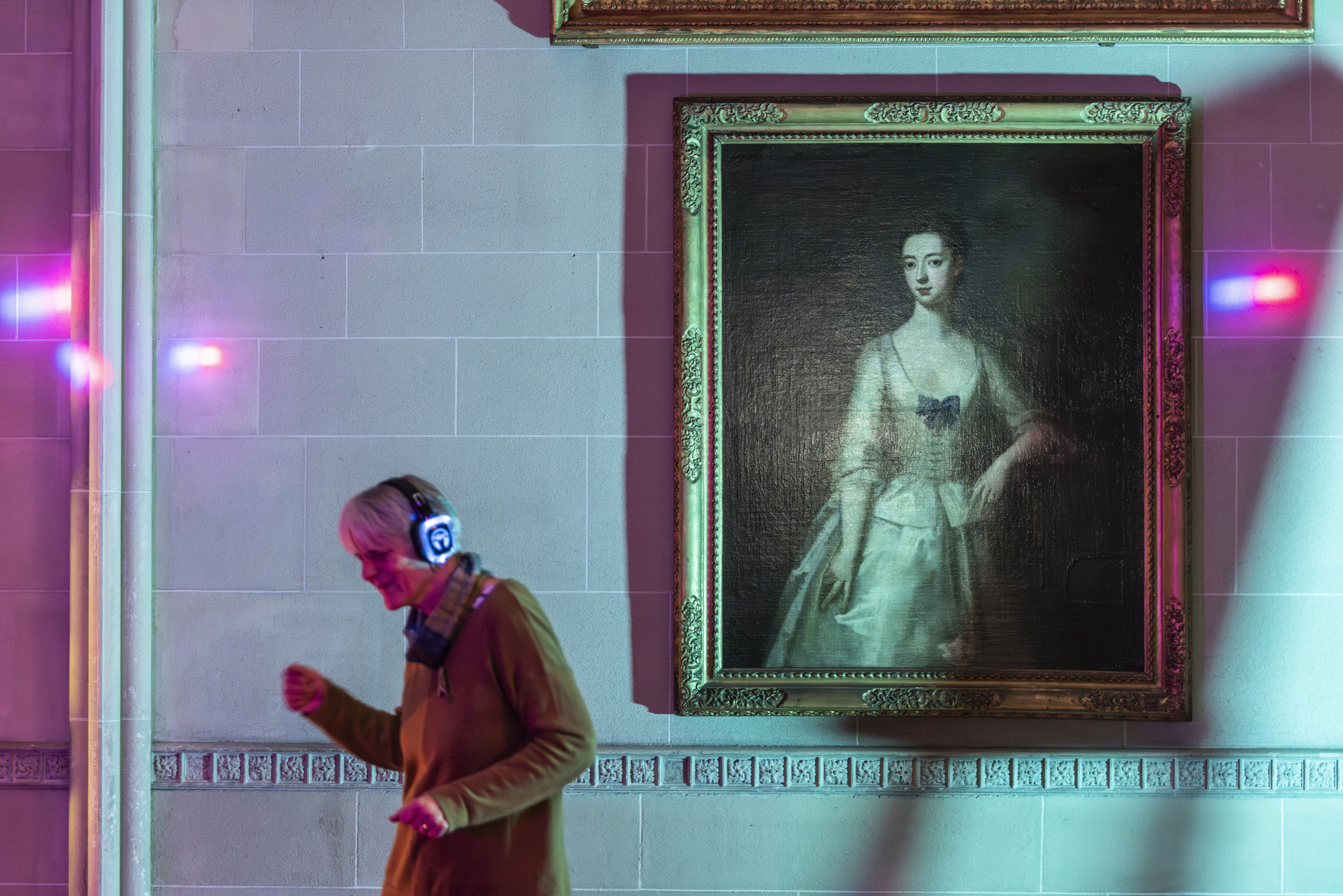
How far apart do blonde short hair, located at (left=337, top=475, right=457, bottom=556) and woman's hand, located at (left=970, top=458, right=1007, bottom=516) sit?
5.46 ft

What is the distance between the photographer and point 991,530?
2.82m

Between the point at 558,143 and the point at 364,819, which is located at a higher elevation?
the point at 558,143

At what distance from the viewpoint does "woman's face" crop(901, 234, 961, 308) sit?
Result: 9.30ft

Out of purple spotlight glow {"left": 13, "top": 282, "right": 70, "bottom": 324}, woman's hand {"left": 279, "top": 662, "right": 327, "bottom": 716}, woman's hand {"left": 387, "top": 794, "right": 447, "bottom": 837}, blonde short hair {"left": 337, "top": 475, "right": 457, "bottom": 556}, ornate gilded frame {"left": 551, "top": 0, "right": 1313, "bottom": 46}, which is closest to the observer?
woman's hand {"left": 387, "top": 794, "right": 447, "bottom": 837}

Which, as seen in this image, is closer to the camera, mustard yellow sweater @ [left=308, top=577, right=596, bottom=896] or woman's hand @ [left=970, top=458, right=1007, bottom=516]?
mustard yellow sweater @ [left=308, top=577, right=596, bottom=896]

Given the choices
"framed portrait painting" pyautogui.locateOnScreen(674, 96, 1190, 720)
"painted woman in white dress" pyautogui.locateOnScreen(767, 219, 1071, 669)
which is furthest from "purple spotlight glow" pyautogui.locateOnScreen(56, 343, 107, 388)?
"painted woman in white dress" pyautogui.locateOnScreen(767, 219, 1071, 669)

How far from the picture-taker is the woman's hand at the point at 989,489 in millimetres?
2820

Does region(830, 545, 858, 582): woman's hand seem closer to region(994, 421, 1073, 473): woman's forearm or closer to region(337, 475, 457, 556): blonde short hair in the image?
region(994, 421, 1073, 473): woman's forearm

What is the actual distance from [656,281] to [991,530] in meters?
1.17

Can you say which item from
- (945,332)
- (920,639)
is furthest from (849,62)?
(920,639)

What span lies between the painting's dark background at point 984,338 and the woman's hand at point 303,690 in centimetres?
123

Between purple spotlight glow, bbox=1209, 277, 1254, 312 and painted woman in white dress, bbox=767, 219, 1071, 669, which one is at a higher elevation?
purple spotlight glow, bbox=1209, 277, 1254, 312

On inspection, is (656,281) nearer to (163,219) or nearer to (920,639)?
(920,639)

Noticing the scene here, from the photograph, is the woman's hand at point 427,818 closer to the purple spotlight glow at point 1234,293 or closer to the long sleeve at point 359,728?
the long sleeve at point 359,728
